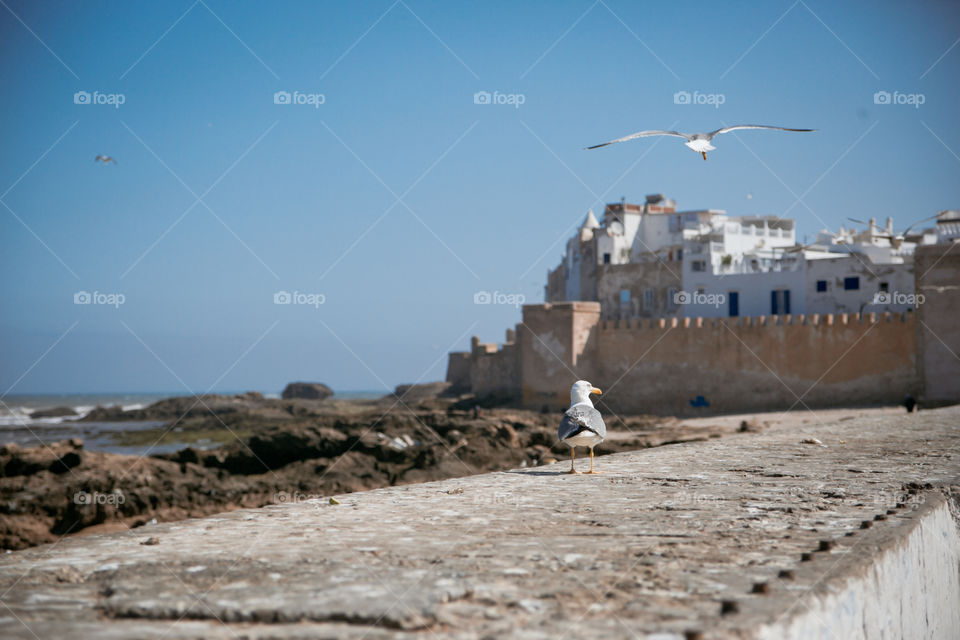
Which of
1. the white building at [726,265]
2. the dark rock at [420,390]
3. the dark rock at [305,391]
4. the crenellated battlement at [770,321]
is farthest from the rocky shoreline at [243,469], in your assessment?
the dark rock at [305,391]

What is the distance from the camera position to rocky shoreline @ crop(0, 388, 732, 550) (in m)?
12.8

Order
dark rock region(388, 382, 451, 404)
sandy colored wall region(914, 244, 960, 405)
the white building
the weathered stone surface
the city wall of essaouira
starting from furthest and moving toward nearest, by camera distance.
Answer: dark rock region(388, 382, 451, 404), the white building, the city wall of essaouira, sandy colored wall region(914, 244, 960, 405), the weathered stone surface

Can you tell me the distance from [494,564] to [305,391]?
71465 millimetres

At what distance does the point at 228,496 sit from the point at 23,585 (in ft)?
40.1

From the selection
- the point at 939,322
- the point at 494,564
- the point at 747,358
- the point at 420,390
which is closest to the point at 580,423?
the point at 494,564

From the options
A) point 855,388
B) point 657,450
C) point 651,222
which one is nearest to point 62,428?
point 651,222

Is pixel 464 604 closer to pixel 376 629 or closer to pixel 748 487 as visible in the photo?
pixel 376 629

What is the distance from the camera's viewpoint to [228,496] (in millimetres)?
14461

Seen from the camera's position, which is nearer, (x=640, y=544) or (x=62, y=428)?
(x=640, y=544)

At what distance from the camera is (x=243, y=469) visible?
17.3 meters

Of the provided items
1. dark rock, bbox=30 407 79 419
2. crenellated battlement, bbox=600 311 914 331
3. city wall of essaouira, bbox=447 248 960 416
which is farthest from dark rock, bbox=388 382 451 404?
dark rock, bbox=30 407 79 419

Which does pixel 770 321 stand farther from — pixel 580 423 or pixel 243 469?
pixel 580 423

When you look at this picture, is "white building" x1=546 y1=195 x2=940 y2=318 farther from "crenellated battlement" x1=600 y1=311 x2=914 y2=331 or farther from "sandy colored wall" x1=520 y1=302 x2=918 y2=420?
"sandy colored wall" x1=520 y1=302 x2=918 y2=420

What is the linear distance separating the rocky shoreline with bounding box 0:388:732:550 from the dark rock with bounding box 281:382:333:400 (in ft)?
166
